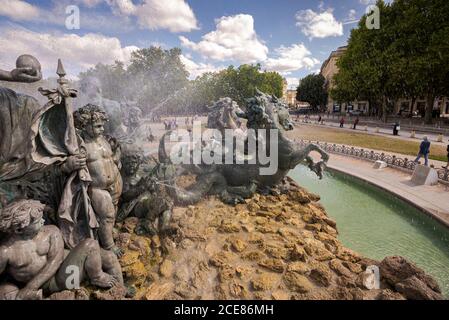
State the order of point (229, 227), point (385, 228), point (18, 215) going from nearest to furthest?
point (18, 215) < point (229, 227) < point (385, 228)

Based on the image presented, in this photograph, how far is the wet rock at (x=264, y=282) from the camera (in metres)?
3.47

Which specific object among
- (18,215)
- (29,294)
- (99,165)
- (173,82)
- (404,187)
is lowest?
(404,187)

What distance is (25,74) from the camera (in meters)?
2.74

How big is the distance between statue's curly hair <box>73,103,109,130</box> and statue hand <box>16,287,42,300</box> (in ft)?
6.10

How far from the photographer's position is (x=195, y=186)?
582cm

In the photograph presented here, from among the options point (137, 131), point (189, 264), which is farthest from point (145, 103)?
point (189, 264)

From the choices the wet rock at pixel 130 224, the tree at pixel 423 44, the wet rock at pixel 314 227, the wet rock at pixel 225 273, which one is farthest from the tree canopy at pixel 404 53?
the wet rock at pixel 130 224

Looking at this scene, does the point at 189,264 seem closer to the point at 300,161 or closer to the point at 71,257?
the point at 71,257

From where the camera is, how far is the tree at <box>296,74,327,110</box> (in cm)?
6044

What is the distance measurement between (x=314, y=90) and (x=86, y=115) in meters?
63.3

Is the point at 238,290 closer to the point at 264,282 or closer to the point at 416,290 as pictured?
the point at 264,282

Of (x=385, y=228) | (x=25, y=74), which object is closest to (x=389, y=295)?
(x=385, y=228)

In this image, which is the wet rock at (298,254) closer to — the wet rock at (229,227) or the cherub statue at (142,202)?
the wet rock at (229,227)

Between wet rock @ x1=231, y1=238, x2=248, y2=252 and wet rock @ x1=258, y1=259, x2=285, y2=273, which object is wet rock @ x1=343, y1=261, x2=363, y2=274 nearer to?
wet rock @ x1=258, y1=259, x2=285, y2=273
